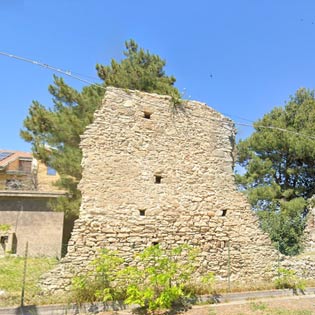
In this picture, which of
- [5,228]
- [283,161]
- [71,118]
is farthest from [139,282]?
[283,161]

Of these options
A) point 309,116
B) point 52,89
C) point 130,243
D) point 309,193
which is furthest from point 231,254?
point 309,116

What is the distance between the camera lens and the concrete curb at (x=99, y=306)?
5574 millimetres

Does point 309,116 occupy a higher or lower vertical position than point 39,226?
higher

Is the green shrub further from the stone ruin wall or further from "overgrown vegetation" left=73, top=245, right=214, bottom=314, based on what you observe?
"overgrown vegetation" left=73, top=245, right=214, bottom=314

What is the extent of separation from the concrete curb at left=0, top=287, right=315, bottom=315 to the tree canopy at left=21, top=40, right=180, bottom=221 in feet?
18.4

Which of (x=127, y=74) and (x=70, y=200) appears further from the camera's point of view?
(x=127, y=74)

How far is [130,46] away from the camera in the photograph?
14.3 m

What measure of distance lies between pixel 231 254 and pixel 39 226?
906cm

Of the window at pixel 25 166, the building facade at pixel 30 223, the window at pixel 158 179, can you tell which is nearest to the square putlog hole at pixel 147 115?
the window at pixel 158 179

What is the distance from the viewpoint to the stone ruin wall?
7.27m

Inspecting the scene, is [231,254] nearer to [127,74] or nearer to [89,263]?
[89,263]

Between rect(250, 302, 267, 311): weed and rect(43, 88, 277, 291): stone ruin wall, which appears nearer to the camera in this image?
rect(250, 302, 267, 311): weed

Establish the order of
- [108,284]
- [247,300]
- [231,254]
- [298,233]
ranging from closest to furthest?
[108,284] → [247,300] → [231,254] → [298,233]

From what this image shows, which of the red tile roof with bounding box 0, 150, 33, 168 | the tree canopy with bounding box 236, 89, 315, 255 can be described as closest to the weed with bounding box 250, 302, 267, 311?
the tree canopy with bounding box 236, 89, 315, 255
